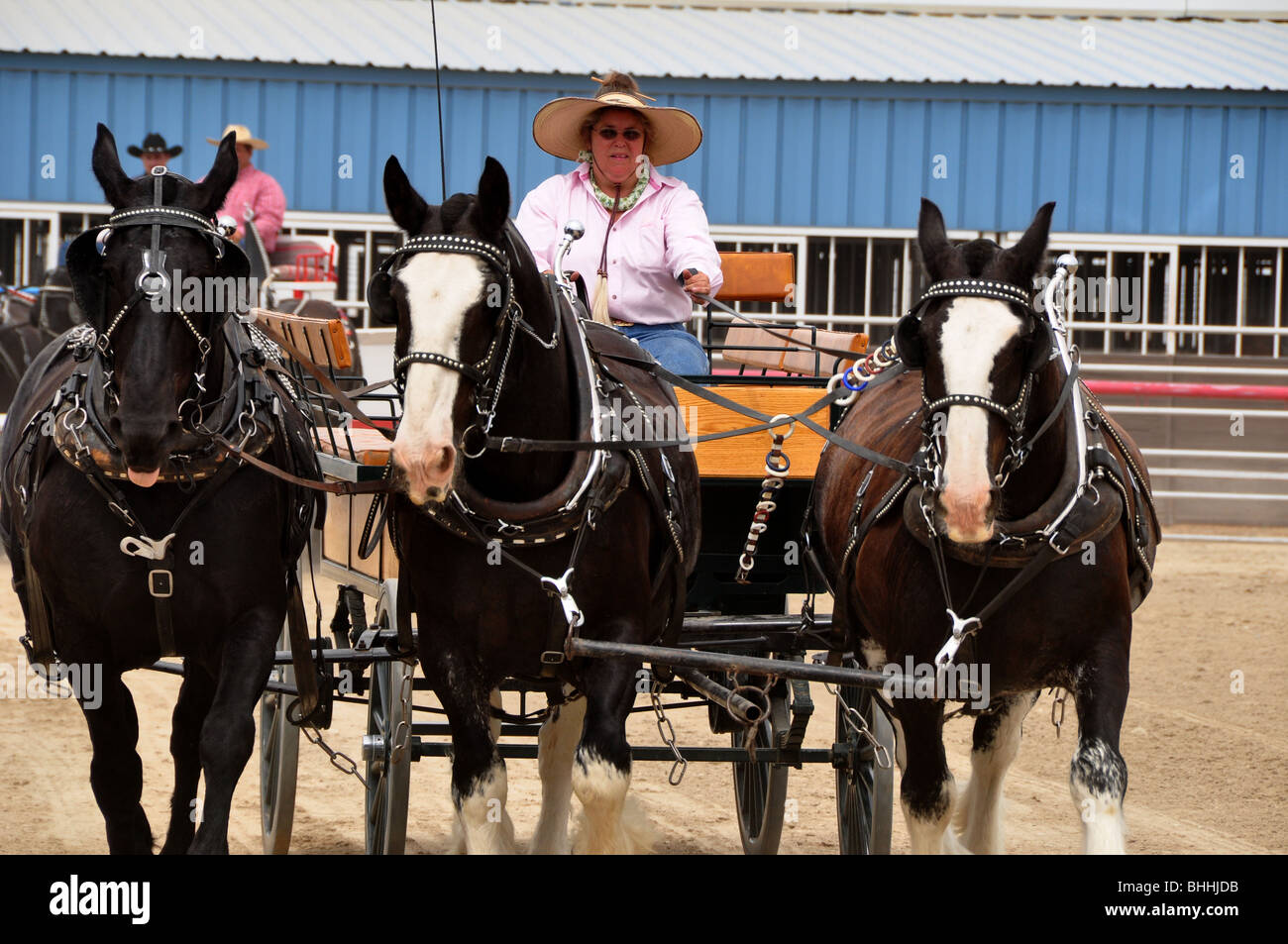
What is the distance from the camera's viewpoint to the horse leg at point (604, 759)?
135 inches

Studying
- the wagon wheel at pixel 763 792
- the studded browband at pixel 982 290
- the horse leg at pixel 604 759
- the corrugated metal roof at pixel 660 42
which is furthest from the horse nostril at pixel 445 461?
the corrugated metal roof at pixel 660 42

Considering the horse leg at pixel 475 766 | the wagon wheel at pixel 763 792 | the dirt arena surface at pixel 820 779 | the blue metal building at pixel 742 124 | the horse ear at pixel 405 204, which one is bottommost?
the dirt arena surface at pixel 820 779

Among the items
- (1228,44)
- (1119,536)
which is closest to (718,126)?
(1228,44)

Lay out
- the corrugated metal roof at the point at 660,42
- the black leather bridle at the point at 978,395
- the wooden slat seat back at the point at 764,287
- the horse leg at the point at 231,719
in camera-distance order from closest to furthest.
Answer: the black leather bridle at the point at 978,395
the horse leg at the point at 231,719
the wooden slat seat back at the point at 764,287
the corrugated metal roof at the point at 660,42

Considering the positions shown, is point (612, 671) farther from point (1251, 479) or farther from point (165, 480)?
point (1251, 479)

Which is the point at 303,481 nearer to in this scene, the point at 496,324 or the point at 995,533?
the point at 496,324

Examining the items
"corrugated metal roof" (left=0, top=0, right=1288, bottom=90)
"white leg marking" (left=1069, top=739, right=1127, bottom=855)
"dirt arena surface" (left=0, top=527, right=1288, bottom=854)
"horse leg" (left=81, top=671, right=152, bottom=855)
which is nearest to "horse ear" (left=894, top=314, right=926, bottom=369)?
"white leg marking" (left=1069, top=739, right=1127, bottom=855)

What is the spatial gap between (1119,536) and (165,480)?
224 centimetres

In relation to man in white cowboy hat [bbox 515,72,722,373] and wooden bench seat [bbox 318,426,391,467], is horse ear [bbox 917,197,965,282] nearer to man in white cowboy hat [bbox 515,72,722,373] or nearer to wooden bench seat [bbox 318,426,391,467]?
man in white cowboy hat [bbox 515,72,722,373]

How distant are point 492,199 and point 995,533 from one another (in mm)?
1322

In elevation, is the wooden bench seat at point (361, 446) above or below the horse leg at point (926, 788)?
above

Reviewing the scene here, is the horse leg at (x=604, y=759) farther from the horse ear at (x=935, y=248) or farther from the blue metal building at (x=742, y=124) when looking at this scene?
the blue metal building at (x=742, y=124)

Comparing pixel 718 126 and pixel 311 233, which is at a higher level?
pixel 718 126
